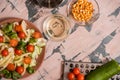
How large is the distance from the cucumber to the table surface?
0.25ft

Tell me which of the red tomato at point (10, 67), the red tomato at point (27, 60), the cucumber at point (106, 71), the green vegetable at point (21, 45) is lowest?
the cucumber at point (106, 71)

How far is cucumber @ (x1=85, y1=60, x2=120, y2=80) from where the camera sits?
145 cm

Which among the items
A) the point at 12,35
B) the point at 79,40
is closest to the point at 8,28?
the point at 12,35

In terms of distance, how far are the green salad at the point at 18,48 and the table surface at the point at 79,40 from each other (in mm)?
51

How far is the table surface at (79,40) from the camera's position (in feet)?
4.94

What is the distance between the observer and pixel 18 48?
4.74 ft

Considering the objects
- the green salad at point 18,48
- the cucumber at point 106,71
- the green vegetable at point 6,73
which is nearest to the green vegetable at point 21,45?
the green salad at point 18,48

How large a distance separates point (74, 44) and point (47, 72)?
159 mm

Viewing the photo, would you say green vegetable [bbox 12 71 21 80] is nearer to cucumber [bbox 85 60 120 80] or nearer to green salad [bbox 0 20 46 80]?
green salad [bbox 0 20 46 80]

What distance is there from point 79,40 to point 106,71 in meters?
0.17

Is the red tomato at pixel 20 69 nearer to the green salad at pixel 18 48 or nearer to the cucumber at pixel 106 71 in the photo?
the green salad at pixel 18 48

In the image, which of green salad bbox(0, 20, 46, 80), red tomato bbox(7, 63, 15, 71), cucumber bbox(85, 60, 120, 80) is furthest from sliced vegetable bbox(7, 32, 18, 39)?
cucumber bbox(85, 60, 120, 80)

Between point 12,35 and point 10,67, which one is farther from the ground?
point 12,35

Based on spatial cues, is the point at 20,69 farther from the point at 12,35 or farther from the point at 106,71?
the point at 106,71
